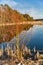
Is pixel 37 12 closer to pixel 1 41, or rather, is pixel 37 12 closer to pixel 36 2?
pixel 36 2

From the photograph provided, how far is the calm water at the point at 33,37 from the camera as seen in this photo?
248cm

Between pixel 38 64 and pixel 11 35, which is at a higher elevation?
pixel 11 35

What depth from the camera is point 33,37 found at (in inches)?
98.6

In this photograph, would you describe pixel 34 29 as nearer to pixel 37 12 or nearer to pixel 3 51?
pixel 37 12

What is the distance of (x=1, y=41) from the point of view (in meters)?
2.60

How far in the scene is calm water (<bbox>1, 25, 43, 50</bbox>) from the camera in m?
2.48

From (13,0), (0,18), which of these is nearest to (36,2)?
(13,0)

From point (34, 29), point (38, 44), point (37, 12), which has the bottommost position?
point (38, 44)

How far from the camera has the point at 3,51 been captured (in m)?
2.58

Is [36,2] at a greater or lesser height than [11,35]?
greater

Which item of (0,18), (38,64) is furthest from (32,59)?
(0,18)

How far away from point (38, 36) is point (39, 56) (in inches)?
9.1

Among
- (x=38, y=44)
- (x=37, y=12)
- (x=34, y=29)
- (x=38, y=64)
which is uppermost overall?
(x=37, y=12)

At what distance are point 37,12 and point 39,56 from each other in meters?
0.52
